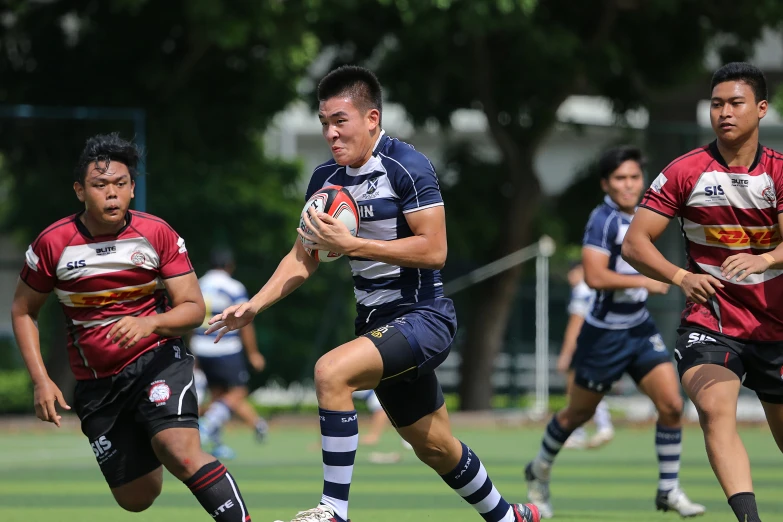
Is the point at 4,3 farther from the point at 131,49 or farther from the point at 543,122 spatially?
the point at 543,122

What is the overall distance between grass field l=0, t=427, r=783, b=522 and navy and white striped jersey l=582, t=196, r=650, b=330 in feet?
4.58

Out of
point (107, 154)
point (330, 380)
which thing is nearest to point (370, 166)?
point (330, 380)

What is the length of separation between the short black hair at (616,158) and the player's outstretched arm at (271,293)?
11.4ft

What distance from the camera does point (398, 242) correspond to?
6418 millimetres

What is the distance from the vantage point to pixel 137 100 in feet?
69.3

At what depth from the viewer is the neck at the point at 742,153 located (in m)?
6.79

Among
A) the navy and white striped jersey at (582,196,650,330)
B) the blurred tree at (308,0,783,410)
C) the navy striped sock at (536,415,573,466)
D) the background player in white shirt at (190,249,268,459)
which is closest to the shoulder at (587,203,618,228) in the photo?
the navy and white striped jersey at (582,196,650,330)

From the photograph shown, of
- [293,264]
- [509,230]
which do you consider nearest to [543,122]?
[509,230]

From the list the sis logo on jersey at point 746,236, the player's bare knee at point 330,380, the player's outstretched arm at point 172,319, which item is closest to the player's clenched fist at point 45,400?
the player's outstretched arm at point 172,319

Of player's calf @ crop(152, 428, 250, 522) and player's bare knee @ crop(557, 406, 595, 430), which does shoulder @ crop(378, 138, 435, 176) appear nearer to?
player's calf @ crop(152, 428, 250, 522)

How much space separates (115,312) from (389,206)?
1.65 m

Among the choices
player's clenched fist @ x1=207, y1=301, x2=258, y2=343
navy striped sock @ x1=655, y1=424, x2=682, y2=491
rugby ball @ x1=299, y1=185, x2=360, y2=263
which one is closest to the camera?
rugby ball @ x1=299, y1=185, x2=360, y2=263

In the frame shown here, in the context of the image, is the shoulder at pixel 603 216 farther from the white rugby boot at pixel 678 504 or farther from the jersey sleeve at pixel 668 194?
the jersey sleeve at pixel 668 194

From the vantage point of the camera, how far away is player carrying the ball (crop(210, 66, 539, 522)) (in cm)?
627
